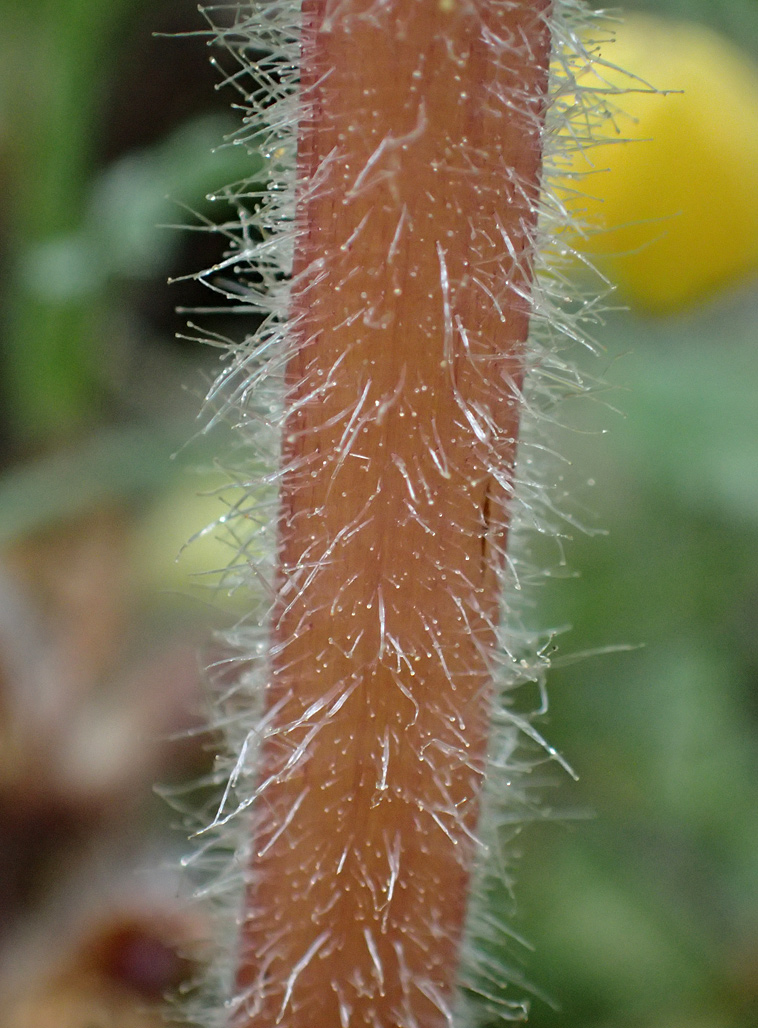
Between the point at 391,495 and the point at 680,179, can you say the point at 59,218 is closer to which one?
the point at 680,179

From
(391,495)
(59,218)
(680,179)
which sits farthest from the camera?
(59,218)

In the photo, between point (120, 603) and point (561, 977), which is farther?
point (120, 603)

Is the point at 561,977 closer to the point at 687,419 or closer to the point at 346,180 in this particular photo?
the point at 687,419

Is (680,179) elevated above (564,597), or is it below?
above

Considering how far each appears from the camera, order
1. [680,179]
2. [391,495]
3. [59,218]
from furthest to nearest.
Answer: [59,218], [680,179], [391,495]

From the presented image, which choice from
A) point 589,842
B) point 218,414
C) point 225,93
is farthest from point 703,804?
point 225,93

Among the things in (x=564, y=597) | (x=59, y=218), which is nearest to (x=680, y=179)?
(x=564, y=597)

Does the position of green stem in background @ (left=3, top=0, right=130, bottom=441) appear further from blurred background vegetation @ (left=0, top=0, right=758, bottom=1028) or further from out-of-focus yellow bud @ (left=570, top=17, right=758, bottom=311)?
out-of-focus yellow bud @ (left=570, top=17, right=758, bottom=311)
